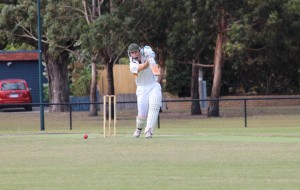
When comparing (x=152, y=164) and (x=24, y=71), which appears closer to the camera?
(x=152, y=164)

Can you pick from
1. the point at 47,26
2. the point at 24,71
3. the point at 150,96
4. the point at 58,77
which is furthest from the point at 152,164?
the point at 24,71

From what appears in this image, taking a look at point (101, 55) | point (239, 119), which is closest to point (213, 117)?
point (239, 119)

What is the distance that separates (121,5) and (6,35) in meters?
6.97

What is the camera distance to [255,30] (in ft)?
132

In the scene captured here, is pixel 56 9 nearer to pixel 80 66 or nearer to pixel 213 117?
pixel 213 117

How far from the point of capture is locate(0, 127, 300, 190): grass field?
12188mm

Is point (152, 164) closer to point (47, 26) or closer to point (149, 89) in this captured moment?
point (149, 89)

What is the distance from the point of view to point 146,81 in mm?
19828

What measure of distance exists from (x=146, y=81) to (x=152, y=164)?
17.6 ft

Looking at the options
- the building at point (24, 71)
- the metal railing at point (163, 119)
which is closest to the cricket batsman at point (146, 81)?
the metal railing at point (163, 119)

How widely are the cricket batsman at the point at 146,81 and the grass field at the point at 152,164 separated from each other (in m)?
0.57

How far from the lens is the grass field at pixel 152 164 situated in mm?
12188

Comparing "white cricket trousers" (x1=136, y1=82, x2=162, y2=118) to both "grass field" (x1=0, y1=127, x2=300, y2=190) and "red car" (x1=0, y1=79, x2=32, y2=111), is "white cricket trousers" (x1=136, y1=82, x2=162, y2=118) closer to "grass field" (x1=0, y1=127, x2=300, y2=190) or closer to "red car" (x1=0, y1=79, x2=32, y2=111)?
"grass field" (x1=0, y1=127, x2=300, y2=190)

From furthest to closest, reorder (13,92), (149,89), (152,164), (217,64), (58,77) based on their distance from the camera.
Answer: (13,92) < (58,77) < (217,64) < (149,89) < (152,164)
